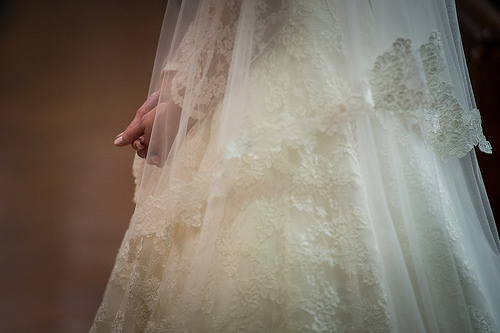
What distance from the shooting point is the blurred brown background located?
5.10 ft

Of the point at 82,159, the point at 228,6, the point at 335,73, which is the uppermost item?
the point at 82,159

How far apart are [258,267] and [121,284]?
0.33 metres

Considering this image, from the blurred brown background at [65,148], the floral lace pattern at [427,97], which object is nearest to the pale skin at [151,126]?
the floral lace pattern at [427,97]

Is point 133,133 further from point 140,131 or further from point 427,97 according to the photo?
point 427,97

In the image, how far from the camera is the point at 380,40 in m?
0.58

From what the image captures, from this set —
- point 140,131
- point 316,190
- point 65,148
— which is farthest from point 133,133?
point 65,148

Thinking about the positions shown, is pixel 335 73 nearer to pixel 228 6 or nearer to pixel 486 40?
pixel 228 6

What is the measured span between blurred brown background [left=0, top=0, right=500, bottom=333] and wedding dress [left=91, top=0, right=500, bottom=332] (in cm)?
107

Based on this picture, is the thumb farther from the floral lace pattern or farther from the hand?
the floral lace pattern

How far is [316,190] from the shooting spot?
0.49 metres

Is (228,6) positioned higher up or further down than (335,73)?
higher up

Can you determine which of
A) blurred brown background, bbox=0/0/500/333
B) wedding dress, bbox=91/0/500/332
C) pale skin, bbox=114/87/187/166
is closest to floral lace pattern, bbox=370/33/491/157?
wedding dress, bbox=91/0/500/332

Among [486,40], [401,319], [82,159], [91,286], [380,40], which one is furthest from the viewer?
[82,159]

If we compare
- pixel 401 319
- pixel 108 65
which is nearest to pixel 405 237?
pixel 401 319
